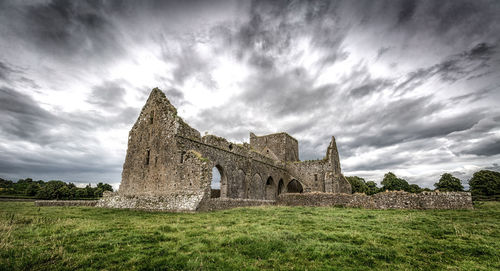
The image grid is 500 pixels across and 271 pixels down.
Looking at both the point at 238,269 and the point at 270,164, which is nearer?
the point at 238,269

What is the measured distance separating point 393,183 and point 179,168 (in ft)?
177

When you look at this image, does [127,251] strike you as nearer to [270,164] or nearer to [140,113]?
[140,113]

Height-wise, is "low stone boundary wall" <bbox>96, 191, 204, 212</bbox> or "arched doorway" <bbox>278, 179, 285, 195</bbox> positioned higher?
"arched doorway" <bbox>278, 179, 285, 195</bbox>

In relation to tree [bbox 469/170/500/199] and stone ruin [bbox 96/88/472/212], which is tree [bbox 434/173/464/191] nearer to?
tree [bbox 469/170/500/199]

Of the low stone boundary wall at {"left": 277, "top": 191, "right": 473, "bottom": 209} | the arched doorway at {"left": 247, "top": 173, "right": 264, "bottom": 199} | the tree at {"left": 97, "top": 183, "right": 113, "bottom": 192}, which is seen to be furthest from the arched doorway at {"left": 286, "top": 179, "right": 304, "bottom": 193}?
the tree at {"left": 97, "top": 183, "right": 113, "bottom": 192}

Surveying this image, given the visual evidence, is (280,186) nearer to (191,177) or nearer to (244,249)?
(191,177)

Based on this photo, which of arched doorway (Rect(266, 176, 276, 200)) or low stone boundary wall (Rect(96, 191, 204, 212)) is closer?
low stone boundary wall (Rect(96, 191, 204, 212))

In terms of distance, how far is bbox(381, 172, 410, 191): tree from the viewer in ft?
174

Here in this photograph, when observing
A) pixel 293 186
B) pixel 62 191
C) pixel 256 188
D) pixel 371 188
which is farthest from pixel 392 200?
pixel 371 188

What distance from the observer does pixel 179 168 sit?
18.2 metres

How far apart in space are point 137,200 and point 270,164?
719 inches

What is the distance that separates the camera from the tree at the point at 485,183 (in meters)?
38.9

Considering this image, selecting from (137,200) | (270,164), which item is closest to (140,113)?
(137,200)

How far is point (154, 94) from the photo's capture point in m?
22.0
